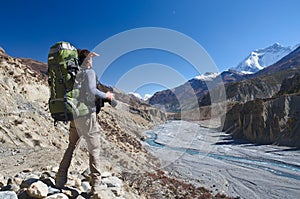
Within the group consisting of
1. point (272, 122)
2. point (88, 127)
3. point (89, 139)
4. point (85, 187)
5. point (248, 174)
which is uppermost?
point (272, 122)

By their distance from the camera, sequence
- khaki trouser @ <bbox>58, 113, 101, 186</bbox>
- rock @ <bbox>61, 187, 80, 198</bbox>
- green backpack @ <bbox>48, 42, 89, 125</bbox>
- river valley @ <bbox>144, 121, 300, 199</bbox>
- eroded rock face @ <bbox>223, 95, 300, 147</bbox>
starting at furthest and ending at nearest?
1. eroded rock face @ <bbox>223, 95, 300, 147</bbox>
2. river valley @ <bbox>144, 121, 300, 199</bbox>
3. rock @ <bbox>61, 187, 80, 198</bbox>
4. khaki trouser @ <bbox>58, 113, 101, 186</bbox>
5. green backpack @ <bbox>48, 42, 89, 125</bbox>

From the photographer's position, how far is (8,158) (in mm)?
7770

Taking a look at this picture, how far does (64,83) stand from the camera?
3613 mm

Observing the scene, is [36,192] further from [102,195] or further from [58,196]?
[102,195]

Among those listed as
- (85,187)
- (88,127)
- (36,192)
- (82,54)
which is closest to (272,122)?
(85,187)

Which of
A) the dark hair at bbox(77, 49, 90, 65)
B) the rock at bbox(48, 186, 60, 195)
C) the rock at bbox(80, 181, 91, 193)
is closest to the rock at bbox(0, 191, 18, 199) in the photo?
the rock at bbox(48, 186, 60, 195)

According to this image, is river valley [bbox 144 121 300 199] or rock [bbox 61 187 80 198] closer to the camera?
rock [bbox 61 187 80 198]

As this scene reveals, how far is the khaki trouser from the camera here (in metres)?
3.91

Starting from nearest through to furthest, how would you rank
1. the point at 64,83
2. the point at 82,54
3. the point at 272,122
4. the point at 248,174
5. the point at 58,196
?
the point at 64,83, the point at 58,196, the point at 82,54, the point at 248,174, the point at 272,122

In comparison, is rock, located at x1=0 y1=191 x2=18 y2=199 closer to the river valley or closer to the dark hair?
the dark hair

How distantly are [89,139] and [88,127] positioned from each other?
0.20 meters

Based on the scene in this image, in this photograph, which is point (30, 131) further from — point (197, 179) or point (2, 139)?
point (197, 179)

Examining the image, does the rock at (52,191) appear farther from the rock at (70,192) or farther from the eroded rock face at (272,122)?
the eroded rock face at (272,122)

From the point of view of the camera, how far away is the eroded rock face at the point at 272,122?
39.4m
